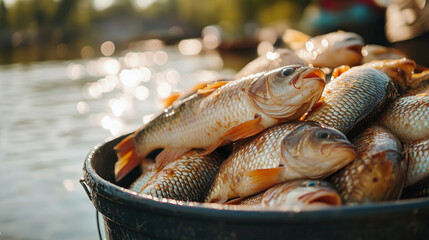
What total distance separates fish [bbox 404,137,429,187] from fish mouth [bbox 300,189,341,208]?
0.44 meters

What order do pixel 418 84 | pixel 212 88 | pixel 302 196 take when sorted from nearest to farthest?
pixel 302 196
pixel 212 88
pixel 418 84

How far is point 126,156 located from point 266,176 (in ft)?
3.83

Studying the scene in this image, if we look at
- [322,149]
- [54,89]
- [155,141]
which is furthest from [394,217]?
[54,89]

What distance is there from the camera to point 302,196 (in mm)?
1438

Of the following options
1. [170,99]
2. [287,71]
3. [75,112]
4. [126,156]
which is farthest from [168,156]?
[75,112]

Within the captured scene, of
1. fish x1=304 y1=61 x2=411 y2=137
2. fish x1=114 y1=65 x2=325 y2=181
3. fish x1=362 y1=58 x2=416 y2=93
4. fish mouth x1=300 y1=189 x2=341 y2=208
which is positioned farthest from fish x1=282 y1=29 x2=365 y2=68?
fish mouth x1=300 y1=189 x2=341 y2=208

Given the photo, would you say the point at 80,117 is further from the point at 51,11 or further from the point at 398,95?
the point at 51,11

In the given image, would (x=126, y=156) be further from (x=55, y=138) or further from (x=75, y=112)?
(x=75, y=112)

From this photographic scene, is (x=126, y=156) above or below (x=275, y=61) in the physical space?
below

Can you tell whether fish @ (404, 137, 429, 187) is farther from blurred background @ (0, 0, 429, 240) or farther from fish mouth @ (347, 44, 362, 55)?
blurred background @ (0, 0, 429, 240)

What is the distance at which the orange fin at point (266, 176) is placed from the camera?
1.62 meters

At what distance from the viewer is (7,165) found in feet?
20.3

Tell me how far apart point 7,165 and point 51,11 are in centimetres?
7026

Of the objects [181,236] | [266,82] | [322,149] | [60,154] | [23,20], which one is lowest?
[60,154]
